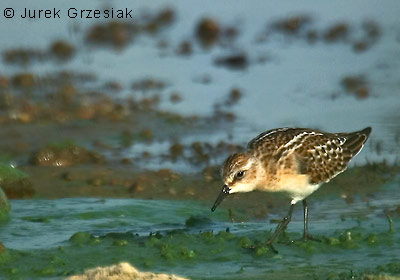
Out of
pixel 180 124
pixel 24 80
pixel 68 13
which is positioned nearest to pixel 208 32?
pixel 68 13

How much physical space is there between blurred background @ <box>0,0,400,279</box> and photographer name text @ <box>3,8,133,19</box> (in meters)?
0.04

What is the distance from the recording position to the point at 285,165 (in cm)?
988

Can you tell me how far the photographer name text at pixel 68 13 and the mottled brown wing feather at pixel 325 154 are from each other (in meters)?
9.75

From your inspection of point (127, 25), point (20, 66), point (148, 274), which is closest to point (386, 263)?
point (148, 274)

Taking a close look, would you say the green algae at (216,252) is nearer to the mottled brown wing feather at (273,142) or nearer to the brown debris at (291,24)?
the mottled brown wing feather at (273,142)

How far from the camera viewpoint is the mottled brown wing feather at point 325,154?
9.99 m

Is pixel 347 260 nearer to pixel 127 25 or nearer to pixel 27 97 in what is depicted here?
pixel 27 97

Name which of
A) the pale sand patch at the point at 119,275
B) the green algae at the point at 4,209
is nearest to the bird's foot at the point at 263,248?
the pale sand patch at the point at 119,275

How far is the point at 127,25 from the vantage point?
20.0m

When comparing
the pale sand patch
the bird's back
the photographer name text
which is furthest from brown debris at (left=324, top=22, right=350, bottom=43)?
the pale sand patch

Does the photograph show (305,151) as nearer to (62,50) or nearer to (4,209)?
(4,209)

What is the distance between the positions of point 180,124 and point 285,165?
15.8 ft

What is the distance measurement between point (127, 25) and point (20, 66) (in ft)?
10.4

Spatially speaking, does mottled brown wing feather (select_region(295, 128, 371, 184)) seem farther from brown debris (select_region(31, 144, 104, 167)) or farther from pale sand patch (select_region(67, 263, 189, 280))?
brown debris (select_region(31, 144, 104, 167))
